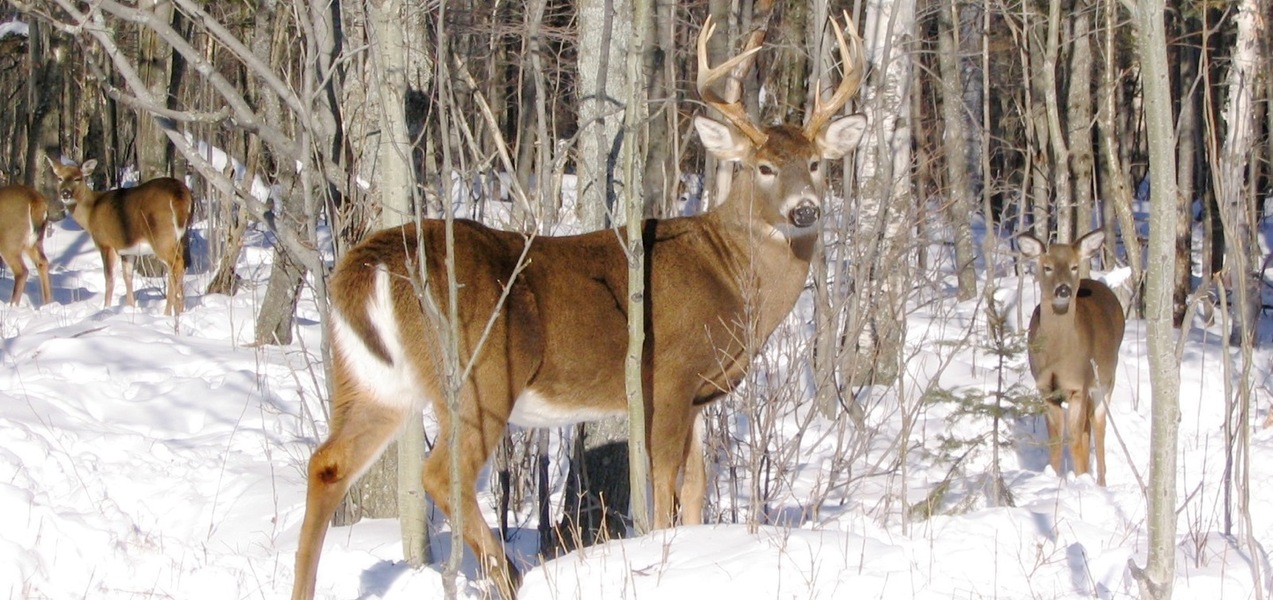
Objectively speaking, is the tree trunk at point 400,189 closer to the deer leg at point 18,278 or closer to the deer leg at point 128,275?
the deer leg at point 128,275

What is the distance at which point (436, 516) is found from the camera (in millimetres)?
6770

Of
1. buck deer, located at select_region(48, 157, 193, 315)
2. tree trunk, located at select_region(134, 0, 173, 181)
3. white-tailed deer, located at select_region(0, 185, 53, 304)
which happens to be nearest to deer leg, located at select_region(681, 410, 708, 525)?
buck deer, located at select_region(48, 157, 193, 315)

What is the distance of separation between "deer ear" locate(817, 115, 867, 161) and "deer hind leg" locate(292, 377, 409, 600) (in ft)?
8.09

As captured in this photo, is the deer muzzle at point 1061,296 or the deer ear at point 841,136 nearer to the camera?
the deer ear at point 841,136

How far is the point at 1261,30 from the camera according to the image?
42.0 feet

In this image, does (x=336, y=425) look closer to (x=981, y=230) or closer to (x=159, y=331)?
(x=159, y=331)

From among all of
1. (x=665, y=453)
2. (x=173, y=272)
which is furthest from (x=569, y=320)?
(x=173, y=272)

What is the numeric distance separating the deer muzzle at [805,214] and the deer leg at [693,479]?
95cm

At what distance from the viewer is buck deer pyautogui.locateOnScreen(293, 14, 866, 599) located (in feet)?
15.8

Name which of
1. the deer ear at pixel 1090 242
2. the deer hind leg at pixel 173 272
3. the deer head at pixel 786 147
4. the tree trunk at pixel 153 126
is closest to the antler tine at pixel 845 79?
the deer head at pixel 786 147

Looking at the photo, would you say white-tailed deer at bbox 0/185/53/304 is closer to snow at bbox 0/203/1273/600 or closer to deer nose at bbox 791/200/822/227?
snow at bbox 0/203/1273/600

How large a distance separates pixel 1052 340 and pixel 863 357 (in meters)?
1.96

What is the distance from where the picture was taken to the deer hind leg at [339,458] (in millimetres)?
4637

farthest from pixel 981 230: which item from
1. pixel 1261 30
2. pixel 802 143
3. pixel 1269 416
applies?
pixel 802 143
